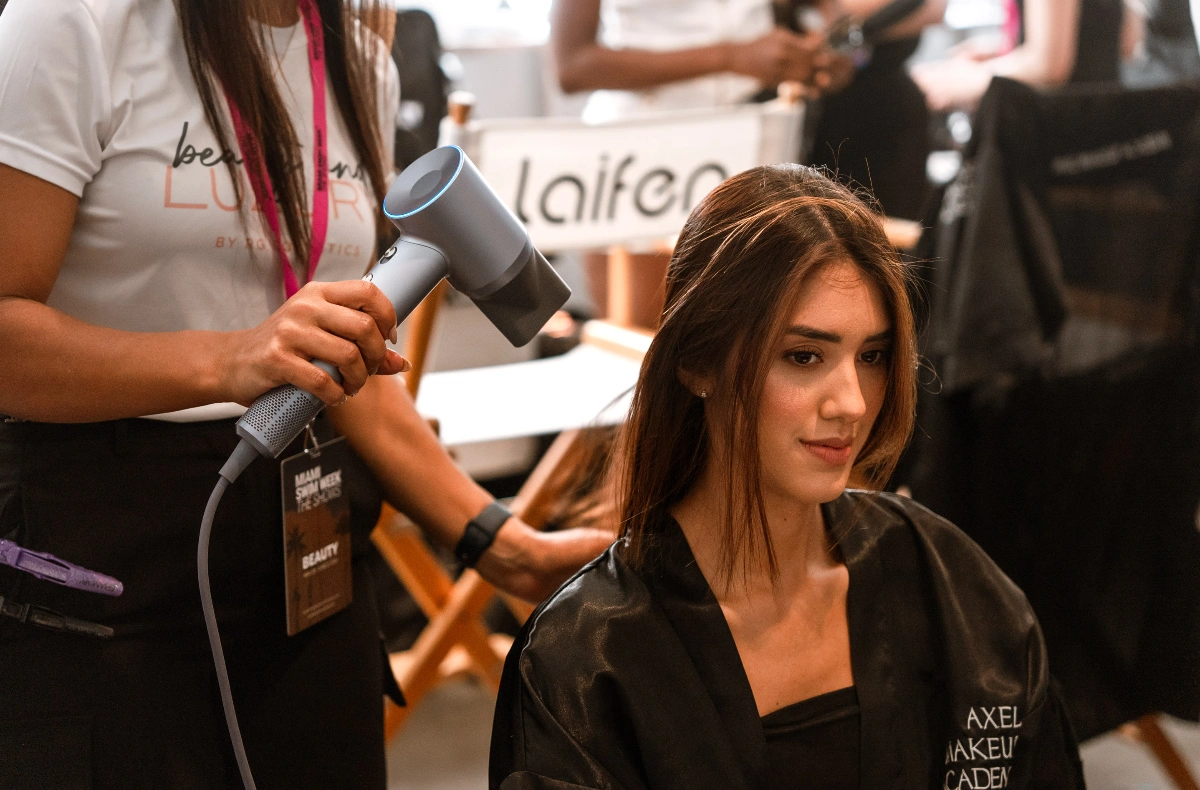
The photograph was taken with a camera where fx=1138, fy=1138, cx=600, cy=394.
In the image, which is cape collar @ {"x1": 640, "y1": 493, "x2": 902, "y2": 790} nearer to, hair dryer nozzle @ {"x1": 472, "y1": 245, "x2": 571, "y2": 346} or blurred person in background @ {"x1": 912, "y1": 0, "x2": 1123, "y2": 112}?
hair dryer nozzle @ {"x1": 472, "y1": 245, "x2": 571, "y2": 346}

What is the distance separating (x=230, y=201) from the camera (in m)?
0.92

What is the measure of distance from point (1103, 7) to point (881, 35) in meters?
0.59

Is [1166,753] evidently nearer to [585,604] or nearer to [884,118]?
[884,118]

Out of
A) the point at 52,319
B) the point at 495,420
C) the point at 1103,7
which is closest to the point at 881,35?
the point at 1103,7

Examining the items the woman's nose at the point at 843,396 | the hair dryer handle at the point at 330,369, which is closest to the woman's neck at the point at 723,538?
the woman's nose at the point at 843,396

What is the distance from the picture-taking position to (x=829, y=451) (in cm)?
99

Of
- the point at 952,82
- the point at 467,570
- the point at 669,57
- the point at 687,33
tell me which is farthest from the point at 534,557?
the point at 952,82

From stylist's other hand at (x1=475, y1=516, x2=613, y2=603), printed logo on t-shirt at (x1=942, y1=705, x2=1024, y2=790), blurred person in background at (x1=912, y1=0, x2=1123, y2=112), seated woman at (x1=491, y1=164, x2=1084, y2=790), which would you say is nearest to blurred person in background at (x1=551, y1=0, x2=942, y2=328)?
blurred person in background at (x1=912, y1=0, x2=1123, y2=112)

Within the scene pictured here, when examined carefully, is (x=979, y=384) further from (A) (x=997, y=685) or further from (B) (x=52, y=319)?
(B) (x=52, y=319)

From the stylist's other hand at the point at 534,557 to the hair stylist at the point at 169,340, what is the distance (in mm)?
176

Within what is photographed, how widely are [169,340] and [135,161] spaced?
14 centimetres

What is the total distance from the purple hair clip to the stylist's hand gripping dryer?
0.17 meters

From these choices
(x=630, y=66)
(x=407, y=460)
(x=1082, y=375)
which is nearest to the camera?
(x=407, y=460)

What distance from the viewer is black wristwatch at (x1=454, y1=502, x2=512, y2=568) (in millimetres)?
1176
